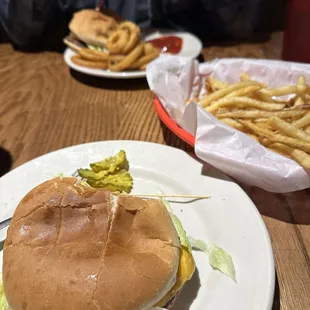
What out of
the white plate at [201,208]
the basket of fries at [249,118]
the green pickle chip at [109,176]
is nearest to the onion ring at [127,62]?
the basket of fries at [249,118]

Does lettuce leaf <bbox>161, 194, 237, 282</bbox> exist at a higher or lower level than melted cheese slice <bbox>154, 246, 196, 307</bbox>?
lower

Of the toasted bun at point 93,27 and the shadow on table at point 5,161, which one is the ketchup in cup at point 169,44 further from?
the shadow on table at point 5,161

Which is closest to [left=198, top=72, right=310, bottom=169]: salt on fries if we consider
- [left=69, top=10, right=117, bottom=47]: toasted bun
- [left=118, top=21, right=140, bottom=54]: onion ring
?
[left=118, top=21, right=140, bottom=54]: onion ring

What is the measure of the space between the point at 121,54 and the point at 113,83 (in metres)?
0.17

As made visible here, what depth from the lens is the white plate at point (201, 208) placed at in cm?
98

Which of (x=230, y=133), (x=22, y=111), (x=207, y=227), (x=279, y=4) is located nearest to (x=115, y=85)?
(x=22, y=111)

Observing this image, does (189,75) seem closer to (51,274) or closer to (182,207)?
(182,207)

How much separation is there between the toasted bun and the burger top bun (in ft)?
5.09

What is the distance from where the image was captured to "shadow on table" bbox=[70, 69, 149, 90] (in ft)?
6.98

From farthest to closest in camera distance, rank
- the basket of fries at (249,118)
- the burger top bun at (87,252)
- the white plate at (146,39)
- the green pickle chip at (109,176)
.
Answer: the white plate at (146,39), the green pickle chip at (109,176), the basket of fries at (249,118), the burger top bun at (87,252)

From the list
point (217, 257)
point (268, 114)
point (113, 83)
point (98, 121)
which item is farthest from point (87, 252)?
point (113, 83)

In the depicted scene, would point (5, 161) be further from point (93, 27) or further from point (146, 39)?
point (146, 39)

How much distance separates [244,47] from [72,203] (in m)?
1.89

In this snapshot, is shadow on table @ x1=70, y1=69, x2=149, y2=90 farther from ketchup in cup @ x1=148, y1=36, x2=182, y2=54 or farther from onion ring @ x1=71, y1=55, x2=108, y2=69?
ketchup in cup @ x1=148, y1=36, x2=182, y2=54
